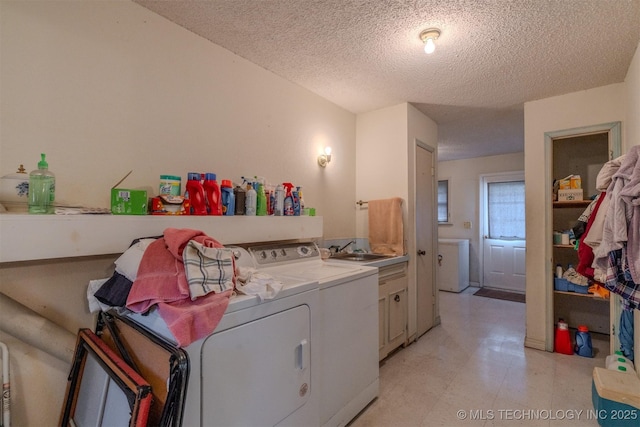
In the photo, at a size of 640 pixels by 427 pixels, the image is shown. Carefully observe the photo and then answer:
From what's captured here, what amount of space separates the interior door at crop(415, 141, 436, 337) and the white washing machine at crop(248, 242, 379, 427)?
129cm

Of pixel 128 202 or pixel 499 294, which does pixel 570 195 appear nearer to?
pixel 499 294

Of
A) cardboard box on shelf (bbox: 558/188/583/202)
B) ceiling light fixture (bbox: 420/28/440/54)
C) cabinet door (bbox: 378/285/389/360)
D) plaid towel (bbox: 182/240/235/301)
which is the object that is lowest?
cabinet door (bbox: 378/285/389/360)

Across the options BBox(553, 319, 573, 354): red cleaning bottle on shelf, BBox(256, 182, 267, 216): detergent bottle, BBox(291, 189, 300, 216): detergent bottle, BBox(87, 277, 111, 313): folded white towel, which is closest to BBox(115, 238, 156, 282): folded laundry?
BBox(87, 277, 111, 313): folded white towel

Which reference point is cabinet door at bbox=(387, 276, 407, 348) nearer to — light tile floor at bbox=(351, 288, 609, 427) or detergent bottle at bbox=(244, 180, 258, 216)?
light tile floor at bbox=(351, 288, 609, 427)

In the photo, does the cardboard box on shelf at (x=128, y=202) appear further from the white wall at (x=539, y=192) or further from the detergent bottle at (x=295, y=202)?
the white wall at (x=539, y=192)

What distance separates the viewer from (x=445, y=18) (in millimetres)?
1725

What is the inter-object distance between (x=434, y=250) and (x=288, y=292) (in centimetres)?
262

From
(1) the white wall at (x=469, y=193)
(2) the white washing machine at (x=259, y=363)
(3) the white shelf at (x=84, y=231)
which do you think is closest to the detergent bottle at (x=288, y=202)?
(3) the white shelf at (x=84, y=231)

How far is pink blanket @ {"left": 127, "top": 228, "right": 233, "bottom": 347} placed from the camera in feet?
3.25

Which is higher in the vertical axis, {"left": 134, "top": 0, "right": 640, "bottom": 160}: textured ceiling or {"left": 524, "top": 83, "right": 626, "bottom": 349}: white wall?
{"left": 134, "top": 0, "right": 640, "bottom": 160}: textured ceiling

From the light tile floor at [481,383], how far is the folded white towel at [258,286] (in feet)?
3.83

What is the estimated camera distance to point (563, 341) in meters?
2.77

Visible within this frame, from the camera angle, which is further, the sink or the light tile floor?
the sink

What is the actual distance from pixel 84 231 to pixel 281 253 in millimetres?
1106
